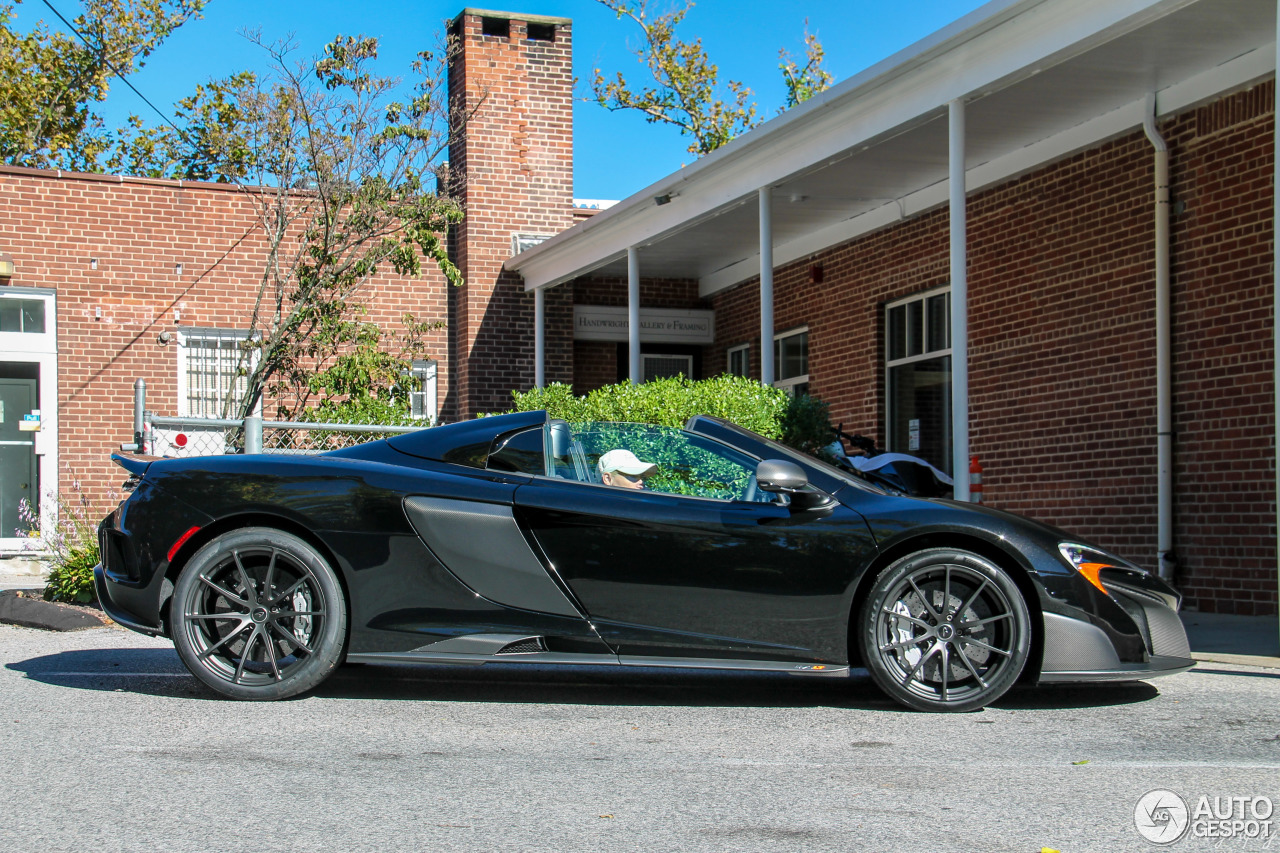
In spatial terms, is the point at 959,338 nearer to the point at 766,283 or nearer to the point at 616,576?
the point at 766,283

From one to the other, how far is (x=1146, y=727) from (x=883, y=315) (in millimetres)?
9812

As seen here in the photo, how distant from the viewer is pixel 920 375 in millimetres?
13273

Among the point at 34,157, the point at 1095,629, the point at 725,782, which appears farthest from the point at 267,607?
the point at 34,157

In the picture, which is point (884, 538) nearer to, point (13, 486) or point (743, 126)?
point (13, 486)

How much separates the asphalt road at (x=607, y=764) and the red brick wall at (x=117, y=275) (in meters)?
9.76

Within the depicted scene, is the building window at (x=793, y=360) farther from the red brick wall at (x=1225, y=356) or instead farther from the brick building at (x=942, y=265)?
the red brick wall at (x=1225, y=356)

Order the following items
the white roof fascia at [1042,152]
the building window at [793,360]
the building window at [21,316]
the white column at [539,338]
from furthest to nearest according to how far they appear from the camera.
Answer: the white column at [539,338] → the building window at [793,360] → the building window at [21,316] → the white roof fascia at [1042,152]

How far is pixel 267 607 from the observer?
4.96m

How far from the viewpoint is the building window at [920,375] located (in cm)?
1281

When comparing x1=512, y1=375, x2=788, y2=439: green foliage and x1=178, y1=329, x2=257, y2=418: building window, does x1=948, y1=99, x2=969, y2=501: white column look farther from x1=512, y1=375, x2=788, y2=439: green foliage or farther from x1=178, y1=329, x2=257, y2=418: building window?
x1=178, y1=329, x2=257, y2=418: building window

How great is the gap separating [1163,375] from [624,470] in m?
6.03

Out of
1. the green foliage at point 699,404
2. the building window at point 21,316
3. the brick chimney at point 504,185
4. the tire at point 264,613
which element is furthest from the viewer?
the brick chimney at point 504,185


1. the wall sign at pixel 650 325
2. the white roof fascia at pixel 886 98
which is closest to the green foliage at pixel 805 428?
the white roof fascia at pixel 886 98

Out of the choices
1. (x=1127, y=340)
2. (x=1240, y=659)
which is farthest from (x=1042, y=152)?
(x=1240, y=659)
